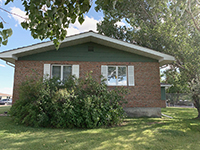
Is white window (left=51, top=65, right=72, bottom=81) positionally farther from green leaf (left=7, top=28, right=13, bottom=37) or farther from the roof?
green leaf (left=7, top=28, right=13, bottom=37)

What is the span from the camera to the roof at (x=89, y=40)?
9649mm

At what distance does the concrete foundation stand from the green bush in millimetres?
2452

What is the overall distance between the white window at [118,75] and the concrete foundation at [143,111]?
64.9 inches

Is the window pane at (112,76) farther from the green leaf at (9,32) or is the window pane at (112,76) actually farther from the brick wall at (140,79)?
the green leaf at (9,32)

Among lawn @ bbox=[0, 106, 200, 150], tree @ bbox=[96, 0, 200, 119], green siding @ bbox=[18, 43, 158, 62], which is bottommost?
lawn @ bbox=[0, 106, 200, 150]

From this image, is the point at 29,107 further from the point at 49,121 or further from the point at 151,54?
the point at 151,54

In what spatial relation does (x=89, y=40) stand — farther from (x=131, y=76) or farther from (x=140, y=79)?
(x=140, y=79)

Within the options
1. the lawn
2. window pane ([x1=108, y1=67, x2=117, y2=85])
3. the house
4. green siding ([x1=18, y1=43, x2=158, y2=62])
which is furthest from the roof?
the lawn

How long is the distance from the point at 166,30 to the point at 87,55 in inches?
221

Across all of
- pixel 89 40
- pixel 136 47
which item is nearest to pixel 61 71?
pixel 89 40

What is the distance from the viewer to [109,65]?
36.0 ft

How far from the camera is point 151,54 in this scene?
10.5 metres

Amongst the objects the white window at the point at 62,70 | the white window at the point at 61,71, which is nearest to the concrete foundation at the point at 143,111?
the white window at the point at 62,70

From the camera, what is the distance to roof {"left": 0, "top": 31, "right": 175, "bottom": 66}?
9.65 meters
